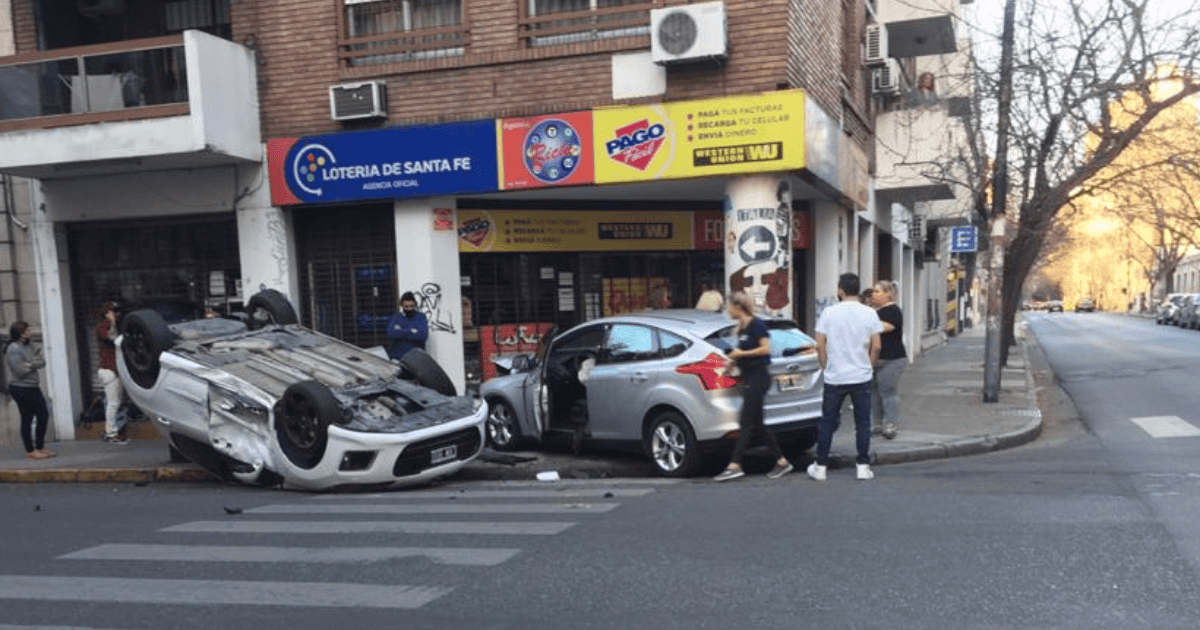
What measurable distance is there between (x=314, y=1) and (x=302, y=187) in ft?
8.63

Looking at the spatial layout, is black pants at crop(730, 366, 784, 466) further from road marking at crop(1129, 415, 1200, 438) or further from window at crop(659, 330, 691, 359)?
road marking at crop(1129, 415, 1200, 438)

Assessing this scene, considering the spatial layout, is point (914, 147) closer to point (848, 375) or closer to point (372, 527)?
point (848, 375)

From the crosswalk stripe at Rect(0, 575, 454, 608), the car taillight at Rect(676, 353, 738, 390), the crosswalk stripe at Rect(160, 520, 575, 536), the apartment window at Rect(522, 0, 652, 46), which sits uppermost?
the apartment window at Rect(522, 0, 652, 46)

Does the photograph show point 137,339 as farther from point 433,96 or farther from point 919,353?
point 919,353

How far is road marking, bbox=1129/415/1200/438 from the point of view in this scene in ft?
31.7

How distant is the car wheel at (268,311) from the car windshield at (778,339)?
5189 mm

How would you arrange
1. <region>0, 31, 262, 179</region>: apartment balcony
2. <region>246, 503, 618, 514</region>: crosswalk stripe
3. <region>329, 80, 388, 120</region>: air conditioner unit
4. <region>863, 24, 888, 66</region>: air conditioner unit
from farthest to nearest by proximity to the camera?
<region>863, 24, 888, 66</region>: air conditioner unit < <region>329, 80, 388, 120</region>: air conditioner unit < <region>0, 31, 262, 179</region>: apartment balcony < <region>246, 503, 618, 514</region>: crosswalk stripe

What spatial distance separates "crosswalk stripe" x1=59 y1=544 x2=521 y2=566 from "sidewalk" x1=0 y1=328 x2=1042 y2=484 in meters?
3.24

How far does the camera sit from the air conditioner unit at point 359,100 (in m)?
11.6

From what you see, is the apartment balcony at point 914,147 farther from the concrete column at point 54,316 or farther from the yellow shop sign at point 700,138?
the concrete column at point 54,316

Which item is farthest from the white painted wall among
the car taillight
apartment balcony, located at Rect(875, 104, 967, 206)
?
apartment balcony, located at Rect(875, 104, 967, 206)

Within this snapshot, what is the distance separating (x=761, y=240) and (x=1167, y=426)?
5340 millimetres

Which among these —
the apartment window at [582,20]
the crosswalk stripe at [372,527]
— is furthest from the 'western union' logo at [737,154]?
the crosswalk stripe at [372,527]

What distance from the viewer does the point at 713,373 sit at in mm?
7785
